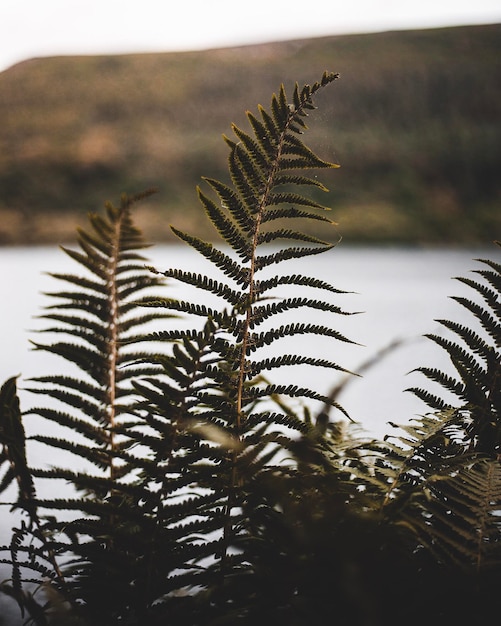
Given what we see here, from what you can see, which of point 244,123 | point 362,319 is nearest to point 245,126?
point 244,123

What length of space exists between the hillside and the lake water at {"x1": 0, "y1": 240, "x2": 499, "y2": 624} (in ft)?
2.16

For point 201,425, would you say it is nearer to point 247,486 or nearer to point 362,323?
point 247,486

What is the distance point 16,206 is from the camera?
328 inches

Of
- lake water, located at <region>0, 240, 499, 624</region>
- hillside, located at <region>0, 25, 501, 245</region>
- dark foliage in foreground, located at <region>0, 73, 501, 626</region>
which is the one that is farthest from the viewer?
hillside, located at <region>0, 25, 501, 245</region>

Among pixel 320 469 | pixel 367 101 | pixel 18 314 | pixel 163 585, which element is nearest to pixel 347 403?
pixel 320 469

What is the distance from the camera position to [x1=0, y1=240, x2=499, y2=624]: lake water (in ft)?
3.93

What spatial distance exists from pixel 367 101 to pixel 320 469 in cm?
434

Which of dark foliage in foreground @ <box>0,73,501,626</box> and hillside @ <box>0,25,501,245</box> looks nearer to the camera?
dark foliage in foreground @ <box>0,73,501,626</box>

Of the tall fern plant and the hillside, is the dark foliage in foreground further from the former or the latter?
the hillside

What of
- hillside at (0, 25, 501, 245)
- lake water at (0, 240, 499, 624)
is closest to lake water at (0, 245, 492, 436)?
lake water at (0, 240, 499, 624)

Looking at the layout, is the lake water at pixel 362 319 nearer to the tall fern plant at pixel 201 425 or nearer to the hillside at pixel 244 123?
the tall fern plant at pixel 201 425

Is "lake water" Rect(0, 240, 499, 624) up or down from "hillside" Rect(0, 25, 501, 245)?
down

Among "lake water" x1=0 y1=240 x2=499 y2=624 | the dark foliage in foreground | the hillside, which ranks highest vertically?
the hillside

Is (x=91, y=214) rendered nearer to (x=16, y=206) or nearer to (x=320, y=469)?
(x=320, y=469)
